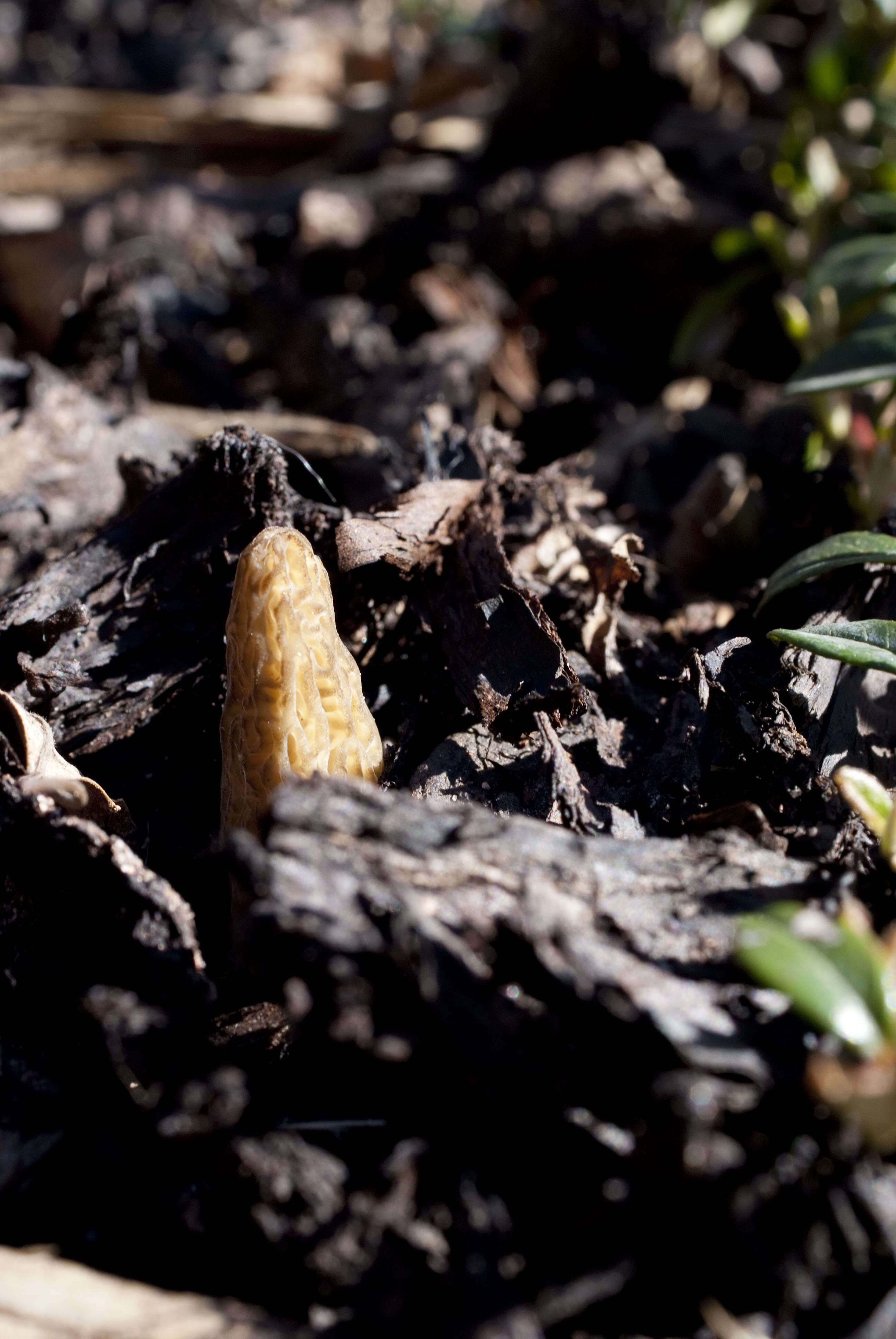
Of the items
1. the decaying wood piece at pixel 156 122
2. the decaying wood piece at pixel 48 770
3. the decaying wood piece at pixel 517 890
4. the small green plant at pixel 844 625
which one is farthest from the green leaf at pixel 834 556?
the decaying wood piece at pixel 156 122

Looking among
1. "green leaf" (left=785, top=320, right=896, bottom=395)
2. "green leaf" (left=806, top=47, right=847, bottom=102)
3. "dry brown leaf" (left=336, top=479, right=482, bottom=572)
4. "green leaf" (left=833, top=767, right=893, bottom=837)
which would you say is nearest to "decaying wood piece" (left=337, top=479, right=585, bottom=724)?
"dry brown leaf" (left=336, top=479, right=482, bottom=572)

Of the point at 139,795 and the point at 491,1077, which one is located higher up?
the point at 491,1077

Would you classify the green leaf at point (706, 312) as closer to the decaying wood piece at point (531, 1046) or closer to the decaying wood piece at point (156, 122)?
the decaying wood piece at point (156, 122)

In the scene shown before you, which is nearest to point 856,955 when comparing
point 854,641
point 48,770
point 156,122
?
point 854,641

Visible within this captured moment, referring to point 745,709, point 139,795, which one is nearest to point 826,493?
point 745,709

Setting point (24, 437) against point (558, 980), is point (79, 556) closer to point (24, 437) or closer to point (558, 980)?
point (24, 437)

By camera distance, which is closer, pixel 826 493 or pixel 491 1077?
pixel 491 1077
